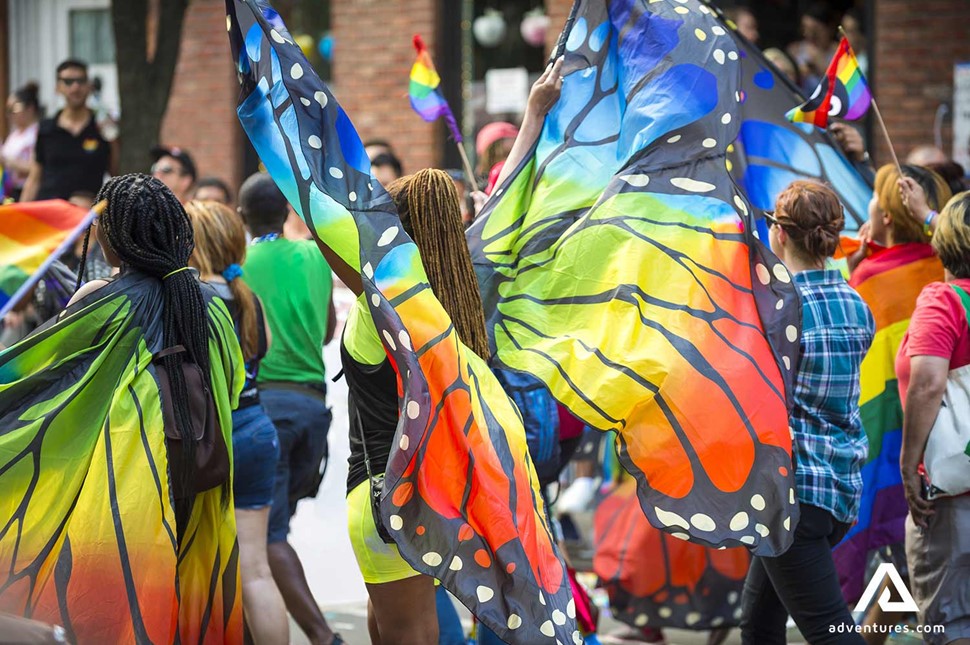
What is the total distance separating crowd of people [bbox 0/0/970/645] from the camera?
12.5 feet

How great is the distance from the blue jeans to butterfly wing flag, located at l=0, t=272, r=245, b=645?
147cm

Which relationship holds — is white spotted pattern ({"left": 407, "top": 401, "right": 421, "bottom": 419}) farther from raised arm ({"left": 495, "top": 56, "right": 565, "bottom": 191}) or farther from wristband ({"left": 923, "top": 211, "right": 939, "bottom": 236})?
wristband ({"left": 923, "top": 211, "right": 939, "bottom": 236})

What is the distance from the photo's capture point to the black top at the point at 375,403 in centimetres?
374

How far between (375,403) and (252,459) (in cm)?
118

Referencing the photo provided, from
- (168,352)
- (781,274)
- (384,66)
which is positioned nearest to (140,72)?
(384,66)

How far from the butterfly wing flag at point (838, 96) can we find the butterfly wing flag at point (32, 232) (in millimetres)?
2725

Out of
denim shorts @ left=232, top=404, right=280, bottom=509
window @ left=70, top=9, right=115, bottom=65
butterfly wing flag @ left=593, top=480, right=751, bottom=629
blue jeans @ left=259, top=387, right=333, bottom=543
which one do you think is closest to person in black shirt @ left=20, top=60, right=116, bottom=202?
window @ left=70, top=9, right=115, bottom=65

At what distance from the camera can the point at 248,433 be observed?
4820 millimetres

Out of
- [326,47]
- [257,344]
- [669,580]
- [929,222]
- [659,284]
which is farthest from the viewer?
[326,47]

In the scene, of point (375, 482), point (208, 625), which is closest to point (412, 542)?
point (375, 482)

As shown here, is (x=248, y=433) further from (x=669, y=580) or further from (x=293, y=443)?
(x=669, y=580)

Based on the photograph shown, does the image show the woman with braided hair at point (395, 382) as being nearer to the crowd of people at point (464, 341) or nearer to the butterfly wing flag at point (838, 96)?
the crowd of people at point (464, 341)

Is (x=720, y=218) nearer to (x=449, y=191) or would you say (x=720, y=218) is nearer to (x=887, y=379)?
(x=449, y=191)

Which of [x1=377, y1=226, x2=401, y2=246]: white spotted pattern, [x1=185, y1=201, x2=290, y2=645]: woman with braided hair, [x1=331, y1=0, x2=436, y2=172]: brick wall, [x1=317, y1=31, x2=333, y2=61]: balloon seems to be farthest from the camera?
[x1=317, y1=31, x2=333, y2=61]: balloon
